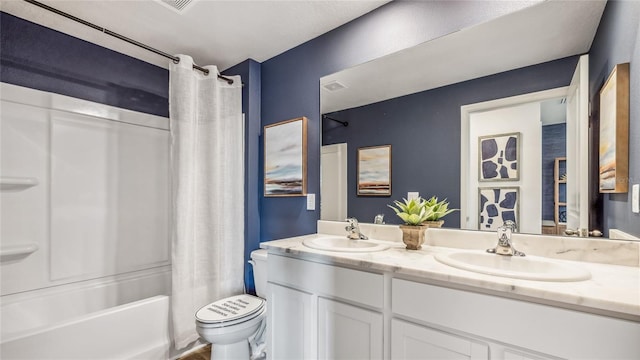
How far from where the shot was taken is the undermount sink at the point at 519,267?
88cm

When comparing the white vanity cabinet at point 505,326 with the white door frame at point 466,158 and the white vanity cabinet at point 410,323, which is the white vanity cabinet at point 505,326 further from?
the white door frame at point 466,158

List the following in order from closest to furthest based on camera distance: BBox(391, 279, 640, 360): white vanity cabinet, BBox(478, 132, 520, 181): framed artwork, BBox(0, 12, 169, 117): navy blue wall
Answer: BBox(391, 279, 640, 360): white vanity cabinet → BBox(478, 132, 520, 181): framed artwork → BBox(0, 12, 169, 117): navy blue wall


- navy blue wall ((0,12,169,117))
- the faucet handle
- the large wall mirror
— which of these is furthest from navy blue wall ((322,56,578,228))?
navy blue wall ((0,12,169,117))

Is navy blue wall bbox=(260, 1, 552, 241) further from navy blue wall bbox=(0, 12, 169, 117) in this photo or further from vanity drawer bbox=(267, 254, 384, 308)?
navy blue wall bbox=(0, 12, 169, 117)

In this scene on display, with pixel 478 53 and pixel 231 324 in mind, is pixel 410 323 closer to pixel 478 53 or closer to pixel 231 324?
pixel 231 324

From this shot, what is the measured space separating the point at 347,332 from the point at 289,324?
0.34 metres

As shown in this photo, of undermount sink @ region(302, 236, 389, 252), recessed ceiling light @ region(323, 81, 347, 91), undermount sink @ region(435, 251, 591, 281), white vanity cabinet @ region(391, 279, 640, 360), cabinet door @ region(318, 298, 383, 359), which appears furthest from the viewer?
recessed ceiling light @ region(323, 81, 347, 91)

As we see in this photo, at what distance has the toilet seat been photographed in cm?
162

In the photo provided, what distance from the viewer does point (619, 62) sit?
1015mm

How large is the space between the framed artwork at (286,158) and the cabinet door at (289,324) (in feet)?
2.66

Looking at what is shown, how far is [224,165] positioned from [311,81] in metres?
0.93

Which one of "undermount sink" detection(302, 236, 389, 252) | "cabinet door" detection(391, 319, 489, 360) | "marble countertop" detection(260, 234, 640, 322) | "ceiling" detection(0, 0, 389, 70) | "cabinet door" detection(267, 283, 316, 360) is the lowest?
"cabinet door" detection(267, 283, 316, 360)

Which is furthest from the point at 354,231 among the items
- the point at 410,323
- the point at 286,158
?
the point at 286,158

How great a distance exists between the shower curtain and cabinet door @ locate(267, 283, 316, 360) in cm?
79
